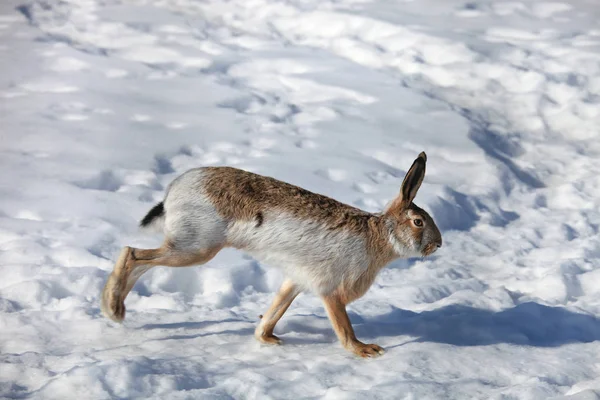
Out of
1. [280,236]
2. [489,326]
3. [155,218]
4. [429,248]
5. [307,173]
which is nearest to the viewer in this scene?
[280,236]

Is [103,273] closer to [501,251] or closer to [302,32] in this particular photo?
[501,251]

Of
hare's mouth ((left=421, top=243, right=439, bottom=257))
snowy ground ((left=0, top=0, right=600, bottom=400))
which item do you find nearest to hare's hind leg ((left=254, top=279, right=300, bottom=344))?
snowy ground ((left=0, top=0, right=600, bottom=400))

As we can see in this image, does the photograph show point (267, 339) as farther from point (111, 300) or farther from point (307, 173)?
point (307, 173)

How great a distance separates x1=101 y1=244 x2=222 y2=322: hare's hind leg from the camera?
4.40m

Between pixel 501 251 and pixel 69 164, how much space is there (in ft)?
12.2

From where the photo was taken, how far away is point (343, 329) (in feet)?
14.7

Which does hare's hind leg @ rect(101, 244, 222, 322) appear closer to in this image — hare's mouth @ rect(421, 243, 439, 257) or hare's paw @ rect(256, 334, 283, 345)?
hare's paw @ rect(256, 334, 283, 345)

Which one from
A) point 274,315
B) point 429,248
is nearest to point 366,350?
point 274,315

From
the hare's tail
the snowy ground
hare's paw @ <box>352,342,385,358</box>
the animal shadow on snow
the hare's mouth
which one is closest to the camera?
the snowy ground

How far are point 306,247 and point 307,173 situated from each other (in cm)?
271

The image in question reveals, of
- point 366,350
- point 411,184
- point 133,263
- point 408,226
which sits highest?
point 411,184

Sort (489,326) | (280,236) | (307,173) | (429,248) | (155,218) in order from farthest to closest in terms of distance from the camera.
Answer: (307,173) < (489,326) < (429,248) < (155,218) < (280,236)

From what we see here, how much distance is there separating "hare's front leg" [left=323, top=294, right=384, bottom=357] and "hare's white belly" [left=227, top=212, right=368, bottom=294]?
0.07 meters

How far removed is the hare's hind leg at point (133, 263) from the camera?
4.40m
